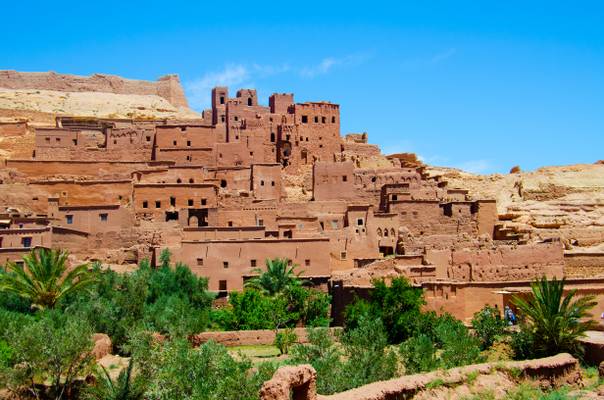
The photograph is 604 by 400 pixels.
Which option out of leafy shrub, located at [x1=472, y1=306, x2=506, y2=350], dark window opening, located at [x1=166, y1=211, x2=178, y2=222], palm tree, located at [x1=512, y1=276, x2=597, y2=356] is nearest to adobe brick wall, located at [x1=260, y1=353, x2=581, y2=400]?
palm tree, located at [x1=512, y1=276, x2=597, y2=356]

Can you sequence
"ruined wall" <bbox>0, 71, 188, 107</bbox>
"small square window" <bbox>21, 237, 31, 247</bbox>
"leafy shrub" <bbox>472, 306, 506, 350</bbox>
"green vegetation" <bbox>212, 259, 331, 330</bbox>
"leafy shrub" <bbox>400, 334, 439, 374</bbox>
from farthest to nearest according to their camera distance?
"ruined wall" <bbox>0, 71, 188, 107</bbox> < "small square window" <bbox>21, 237, 31, 247</bbox> < "green vegetation" <bbox>212, 259, 331, 330</bbox> < "leafy shrub" <bbox>472, 306, 506, 350</bbox> < "leafy shrub" <bbox>400, 334, 439, 374</bbox>

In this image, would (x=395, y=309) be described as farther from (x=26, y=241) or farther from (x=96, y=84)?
(x=96, y=84)

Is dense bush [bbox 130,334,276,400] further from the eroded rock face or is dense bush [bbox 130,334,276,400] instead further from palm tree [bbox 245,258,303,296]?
palm tree [bbox 245,258,303,296]

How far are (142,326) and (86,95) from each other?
4331cm

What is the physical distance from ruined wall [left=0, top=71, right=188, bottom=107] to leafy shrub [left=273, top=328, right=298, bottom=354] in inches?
1719

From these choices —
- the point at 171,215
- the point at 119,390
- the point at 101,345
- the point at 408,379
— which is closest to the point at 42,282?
the point at 101,345

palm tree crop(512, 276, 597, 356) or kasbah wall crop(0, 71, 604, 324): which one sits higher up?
kasbah wall crop(0, 71, 604, 324)

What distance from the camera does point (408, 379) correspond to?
12.4 m

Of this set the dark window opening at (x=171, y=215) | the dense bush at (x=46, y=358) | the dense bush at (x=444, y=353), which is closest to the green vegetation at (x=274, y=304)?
the dark window opening at (x=171, y=215)

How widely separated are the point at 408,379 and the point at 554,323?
5.34 m

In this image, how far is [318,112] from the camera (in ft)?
142

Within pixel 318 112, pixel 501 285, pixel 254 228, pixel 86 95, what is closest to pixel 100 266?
pixel 254 228

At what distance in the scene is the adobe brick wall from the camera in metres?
10.9

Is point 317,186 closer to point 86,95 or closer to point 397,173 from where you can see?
point 397,173
